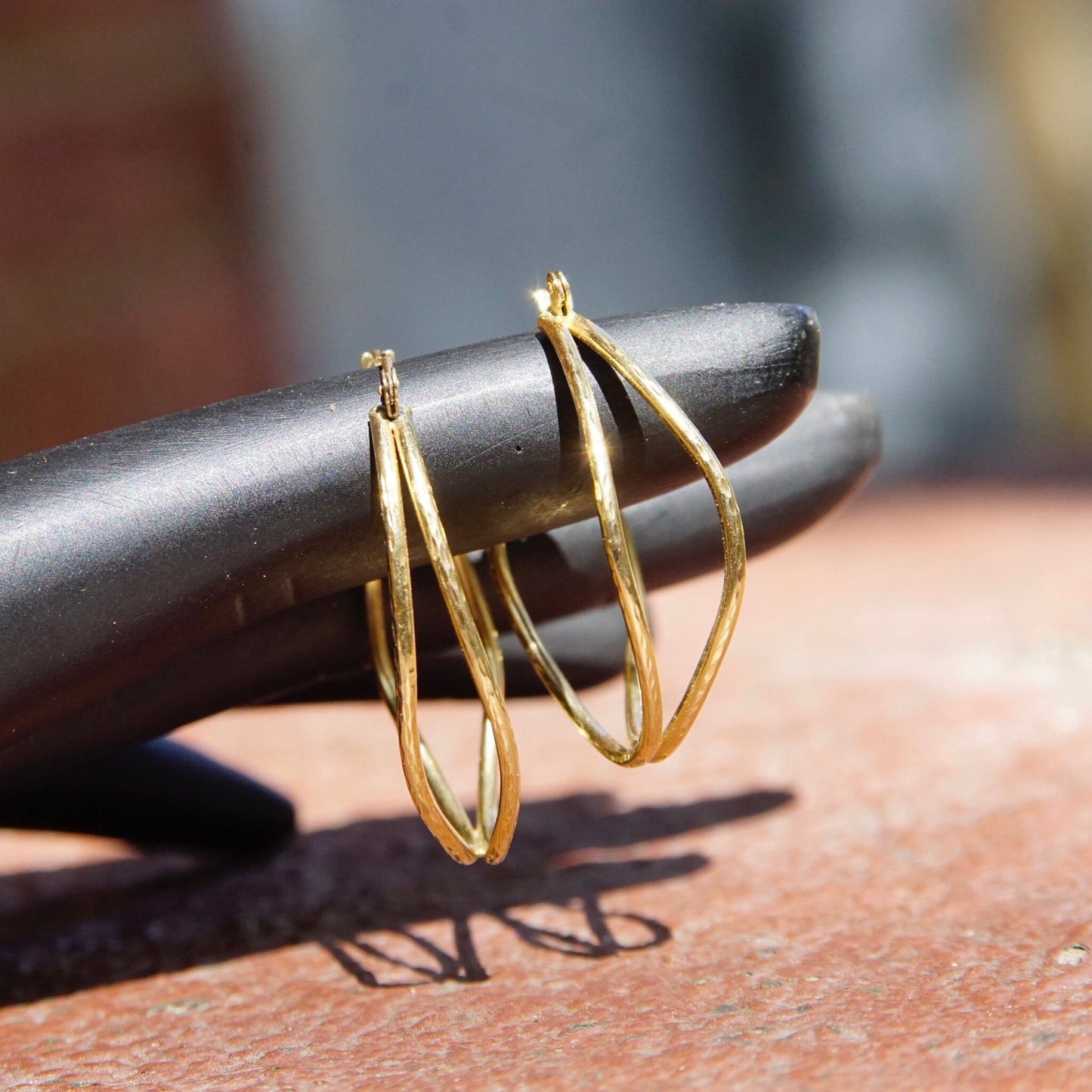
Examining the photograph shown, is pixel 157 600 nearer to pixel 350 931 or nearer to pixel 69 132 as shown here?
pixel 350 931

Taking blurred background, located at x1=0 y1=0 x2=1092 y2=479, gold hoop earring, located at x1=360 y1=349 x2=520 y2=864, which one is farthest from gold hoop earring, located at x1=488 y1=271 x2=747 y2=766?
blurred background, located at x1=0 y1=0 x2=1092 y2=479

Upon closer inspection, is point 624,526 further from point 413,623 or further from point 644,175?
point 644,175

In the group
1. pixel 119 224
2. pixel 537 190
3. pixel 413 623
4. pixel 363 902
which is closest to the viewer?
pixel 413 623

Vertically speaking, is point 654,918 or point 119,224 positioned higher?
point 119,224

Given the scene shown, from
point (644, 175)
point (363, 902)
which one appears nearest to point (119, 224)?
point (644, 175)

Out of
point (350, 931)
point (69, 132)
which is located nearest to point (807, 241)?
point (69, 132)

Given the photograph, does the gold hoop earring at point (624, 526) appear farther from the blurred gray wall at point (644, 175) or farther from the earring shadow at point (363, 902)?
the blurred gray wall at point (644, 175)
